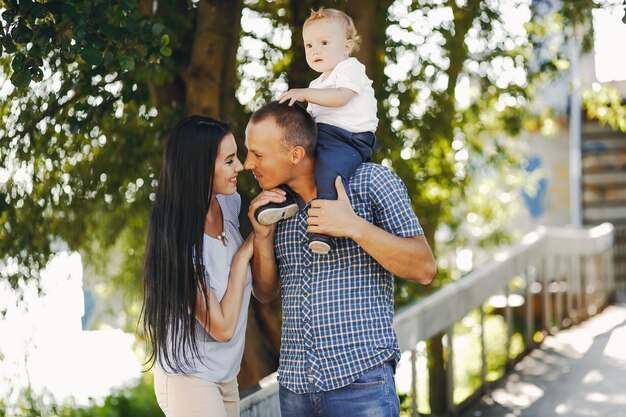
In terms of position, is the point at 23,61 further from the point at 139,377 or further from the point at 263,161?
the point at 139,377

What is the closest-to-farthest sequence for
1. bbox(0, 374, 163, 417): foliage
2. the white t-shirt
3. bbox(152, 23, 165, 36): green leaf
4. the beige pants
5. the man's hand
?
A: 1. the man's hand
2. the beige pants
3. the white t-shirt
4. bbox(152, 23, 165, 36): green leaf
5. bbox(0, 374, 163, 417): foliage

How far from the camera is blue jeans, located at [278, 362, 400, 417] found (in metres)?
2.75

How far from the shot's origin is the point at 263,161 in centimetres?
290

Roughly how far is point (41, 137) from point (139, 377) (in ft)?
17.9

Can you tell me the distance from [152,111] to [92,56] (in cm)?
229

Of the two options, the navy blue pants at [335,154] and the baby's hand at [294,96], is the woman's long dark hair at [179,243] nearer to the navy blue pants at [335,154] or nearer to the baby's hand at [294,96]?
the baby's hand at [294,96]

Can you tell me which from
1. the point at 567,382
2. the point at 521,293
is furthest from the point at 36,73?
the point at 521,293

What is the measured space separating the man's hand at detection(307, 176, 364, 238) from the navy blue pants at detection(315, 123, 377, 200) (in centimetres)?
6

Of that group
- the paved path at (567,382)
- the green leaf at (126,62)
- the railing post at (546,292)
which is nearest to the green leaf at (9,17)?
the green leaf at (126,62)

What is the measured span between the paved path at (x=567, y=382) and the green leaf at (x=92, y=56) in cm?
362

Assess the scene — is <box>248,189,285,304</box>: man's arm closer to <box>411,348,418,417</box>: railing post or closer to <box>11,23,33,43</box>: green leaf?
<box>11,23,33,43</box>: green leaf

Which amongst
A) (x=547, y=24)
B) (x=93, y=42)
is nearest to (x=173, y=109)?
(x=93, y=42)

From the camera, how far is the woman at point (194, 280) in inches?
111

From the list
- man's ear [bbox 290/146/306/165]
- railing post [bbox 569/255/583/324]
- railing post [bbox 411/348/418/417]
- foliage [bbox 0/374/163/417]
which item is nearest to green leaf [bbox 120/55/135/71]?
man's ear [bbox 290/146/306/165]
